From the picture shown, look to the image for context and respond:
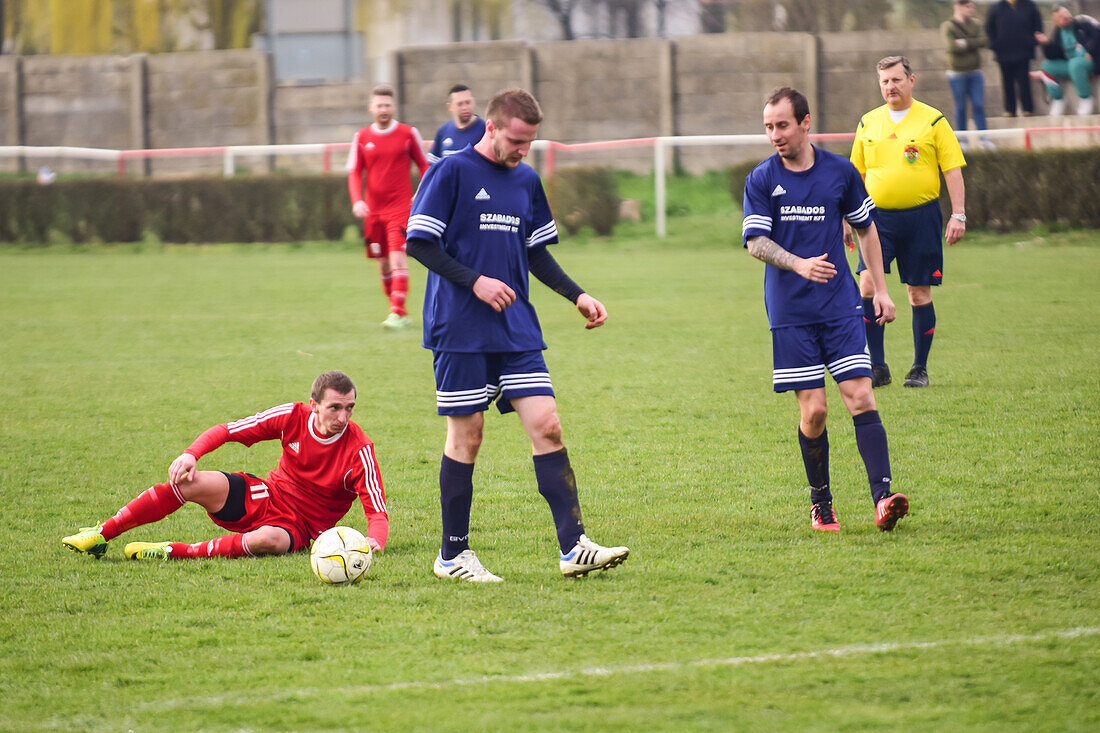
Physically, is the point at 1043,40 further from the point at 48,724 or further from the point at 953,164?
the point at 48,724

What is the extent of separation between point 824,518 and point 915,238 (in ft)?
11.8

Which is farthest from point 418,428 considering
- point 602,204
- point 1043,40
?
point 1043,40

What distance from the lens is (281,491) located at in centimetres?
539

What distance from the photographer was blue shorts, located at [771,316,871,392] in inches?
212

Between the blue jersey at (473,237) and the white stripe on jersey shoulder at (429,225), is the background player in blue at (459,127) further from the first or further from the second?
the white stripe on jersey shoulder at (429,225)

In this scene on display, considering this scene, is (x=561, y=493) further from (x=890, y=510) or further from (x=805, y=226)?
(x=805, y=226)

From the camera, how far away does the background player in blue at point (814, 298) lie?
5375 millimetres

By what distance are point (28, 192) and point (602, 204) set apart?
33.5 feet

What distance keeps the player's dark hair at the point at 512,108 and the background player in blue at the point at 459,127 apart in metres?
7.32

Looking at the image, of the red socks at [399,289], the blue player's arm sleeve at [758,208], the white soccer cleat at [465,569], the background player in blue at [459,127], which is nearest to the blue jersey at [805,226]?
the blue player's arm sleeve at [758,208]

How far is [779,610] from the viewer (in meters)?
4.25

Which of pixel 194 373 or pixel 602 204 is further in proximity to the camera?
pixel 602 204

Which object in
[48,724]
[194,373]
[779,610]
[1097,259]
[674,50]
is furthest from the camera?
[674,50]

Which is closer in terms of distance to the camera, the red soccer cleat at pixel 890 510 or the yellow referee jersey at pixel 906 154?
the red soccer cleat at pixel 890 510
